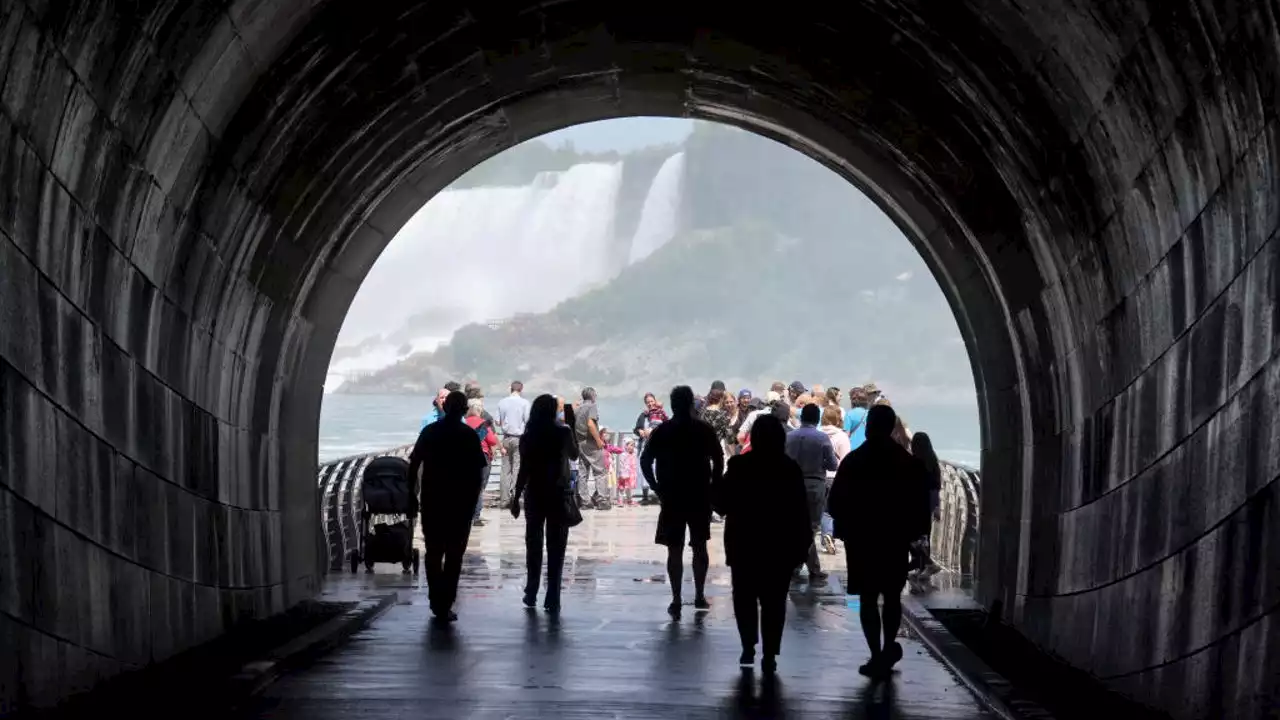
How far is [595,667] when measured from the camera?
1169 centimetres

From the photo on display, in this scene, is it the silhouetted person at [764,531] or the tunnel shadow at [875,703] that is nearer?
the tunnel shadow at [875,703]

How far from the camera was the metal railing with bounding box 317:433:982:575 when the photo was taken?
1862 cm

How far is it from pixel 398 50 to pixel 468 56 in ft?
3.49

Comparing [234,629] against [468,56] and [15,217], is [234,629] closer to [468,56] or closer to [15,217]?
[468,56]

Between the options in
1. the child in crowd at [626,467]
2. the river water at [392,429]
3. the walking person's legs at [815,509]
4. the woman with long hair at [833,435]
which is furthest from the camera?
the river water at [392,429]

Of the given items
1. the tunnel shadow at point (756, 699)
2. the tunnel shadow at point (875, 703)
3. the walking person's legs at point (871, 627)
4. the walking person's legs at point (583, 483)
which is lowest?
the tunnel shadow at point (875, 703)

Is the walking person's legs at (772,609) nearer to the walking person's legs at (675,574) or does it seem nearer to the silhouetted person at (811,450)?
the walking person's legs at (675,574)

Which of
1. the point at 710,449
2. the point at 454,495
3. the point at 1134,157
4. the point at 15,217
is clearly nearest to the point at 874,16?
the point at 1134,157

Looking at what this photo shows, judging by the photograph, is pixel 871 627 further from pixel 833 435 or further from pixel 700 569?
pixel 833 435

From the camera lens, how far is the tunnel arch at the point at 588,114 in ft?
27.5

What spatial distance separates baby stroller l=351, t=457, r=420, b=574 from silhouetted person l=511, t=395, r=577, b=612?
3.26 metres

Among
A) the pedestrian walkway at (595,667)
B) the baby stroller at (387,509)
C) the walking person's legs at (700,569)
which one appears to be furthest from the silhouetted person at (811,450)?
the baby stroller at (387,509)

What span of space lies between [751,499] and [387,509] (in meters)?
7.47

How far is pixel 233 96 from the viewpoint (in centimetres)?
1113
